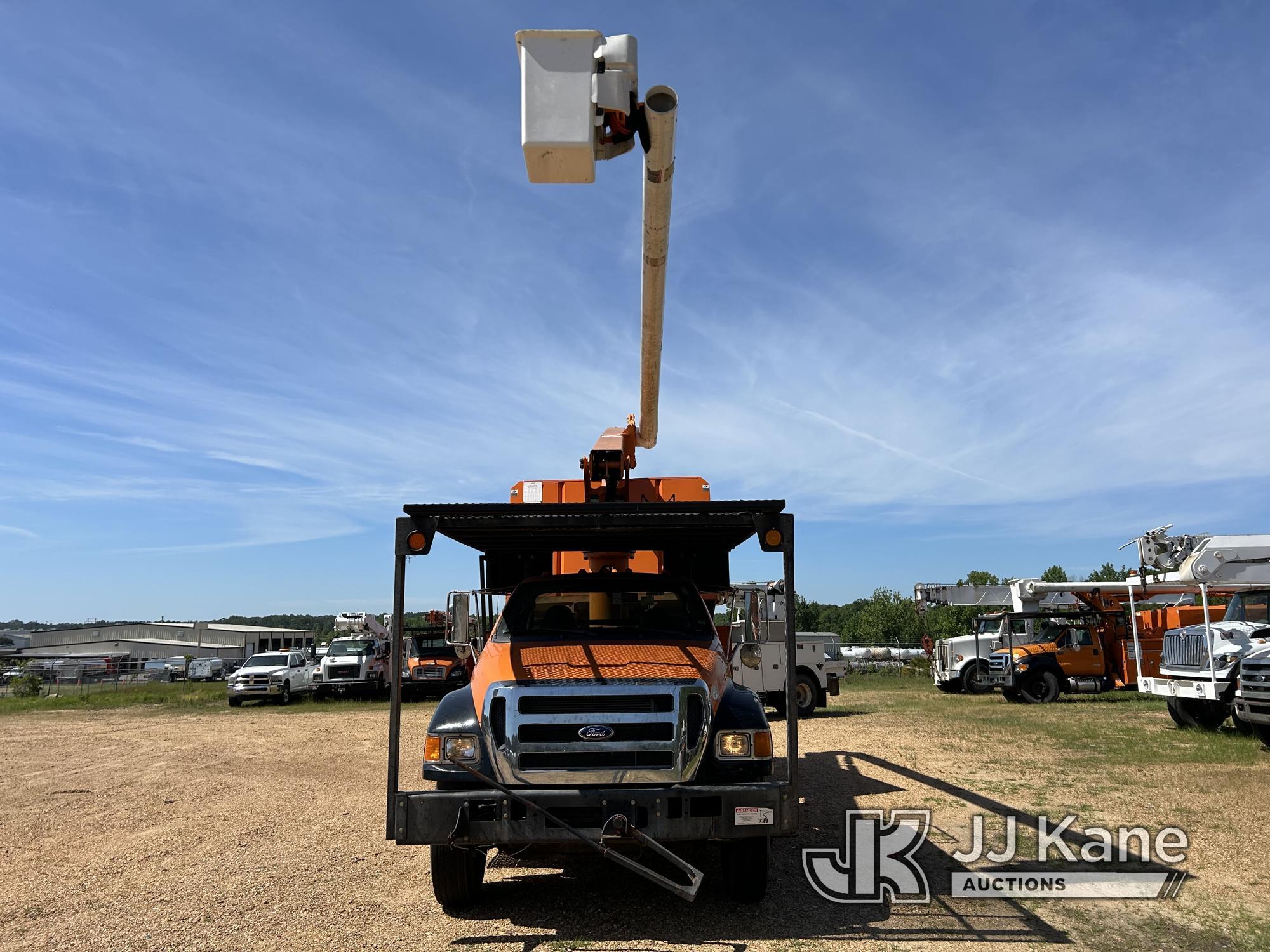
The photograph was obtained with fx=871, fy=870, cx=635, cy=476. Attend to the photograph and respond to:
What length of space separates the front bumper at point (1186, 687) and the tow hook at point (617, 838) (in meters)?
11.8

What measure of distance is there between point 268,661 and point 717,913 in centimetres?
2399

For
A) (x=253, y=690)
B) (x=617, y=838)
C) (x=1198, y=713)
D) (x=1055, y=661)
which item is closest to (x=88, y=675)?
(x=253, y=690)

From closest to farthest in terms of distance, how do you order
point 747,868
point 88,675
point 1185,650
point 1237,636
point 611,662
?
point 747,868 < point 611,662 < point 1237,636 < point 1185,650 < point 88,675

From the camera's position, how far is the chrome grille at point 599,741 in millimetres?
4906

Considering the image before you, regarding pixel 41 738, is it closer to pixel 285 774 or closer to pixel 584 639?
pixel 285 774

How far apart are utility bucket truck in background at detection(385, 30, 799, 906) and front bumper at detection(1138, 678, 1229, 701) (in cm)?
1042

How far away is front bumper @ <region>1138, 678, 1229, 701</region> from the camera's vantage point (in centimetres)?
1294

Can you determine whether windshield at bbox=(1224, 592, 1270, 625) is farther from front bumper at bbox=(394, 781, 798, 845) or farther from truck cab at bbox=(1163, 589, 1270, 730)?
front bumper at bbox=(394, 781, 798, 845)

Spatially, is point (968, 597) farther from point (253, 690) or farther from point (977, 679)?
point (253, 690)

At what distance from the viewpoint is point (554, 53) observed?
5.16m

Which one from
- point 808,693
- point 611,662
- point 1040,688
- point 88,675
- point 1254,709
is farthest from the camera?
point 88,675

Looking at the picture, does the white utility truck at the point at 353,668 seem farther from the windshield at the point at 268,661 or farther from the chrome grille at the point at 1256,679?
the chrome grille at the point at 1256,679

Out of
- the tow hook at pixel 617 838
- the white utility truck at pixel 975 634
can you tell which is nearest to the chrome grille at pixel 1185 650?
the white utility truck at pixel 975 634

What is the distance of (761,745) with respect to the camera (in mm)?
5113
